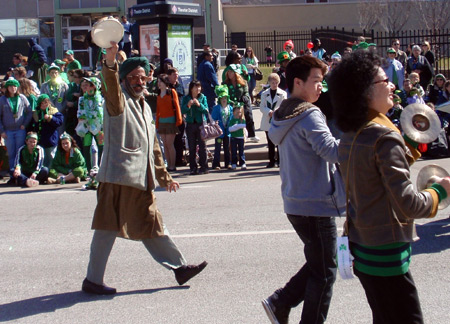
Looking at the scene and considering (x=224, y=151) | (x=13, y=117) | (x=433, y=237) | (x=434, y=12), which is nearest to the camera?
(x=433, y=237)

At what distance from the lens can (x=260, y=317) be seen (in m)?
5.17

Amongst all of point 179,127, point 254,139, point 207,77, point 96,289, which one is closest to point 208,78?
point 207,77

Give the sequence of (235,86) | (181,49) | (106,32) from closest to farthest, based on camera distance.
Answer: (106,32), (235,86), (181,49)

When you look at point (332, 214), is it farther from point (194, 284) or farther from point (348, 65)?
point (194, 284)

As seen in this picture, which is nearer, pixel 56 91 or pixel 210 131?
pixel 210 131

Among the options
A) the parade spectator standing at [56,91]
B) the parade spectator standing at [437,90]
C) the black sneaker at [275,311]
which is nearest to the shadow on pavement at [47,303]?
the black sneaker at [275,311]

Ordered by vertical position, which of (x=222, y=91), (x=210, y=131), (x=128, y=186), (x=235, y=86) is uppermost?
(x=235, y=86)

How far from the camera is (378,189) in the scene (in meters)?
3.42

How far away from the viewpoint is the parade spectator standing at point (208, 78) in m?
15.3

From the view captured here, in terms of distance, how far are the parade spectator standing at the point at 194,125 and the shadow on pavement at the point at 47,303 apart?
693cm

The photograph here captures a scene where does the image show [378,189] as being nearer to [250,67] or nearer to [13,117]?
[13,117]

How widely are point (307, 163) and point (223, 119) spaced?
346 inches

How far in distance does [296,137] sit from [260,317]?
5.03 ft

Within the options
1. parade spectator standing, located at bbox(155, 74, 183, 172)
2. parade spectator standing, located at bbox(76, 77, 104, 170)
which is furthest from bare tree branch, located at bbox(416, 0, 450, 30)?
parade spectator standing, located at bbox(76, 77, 104, 170)
